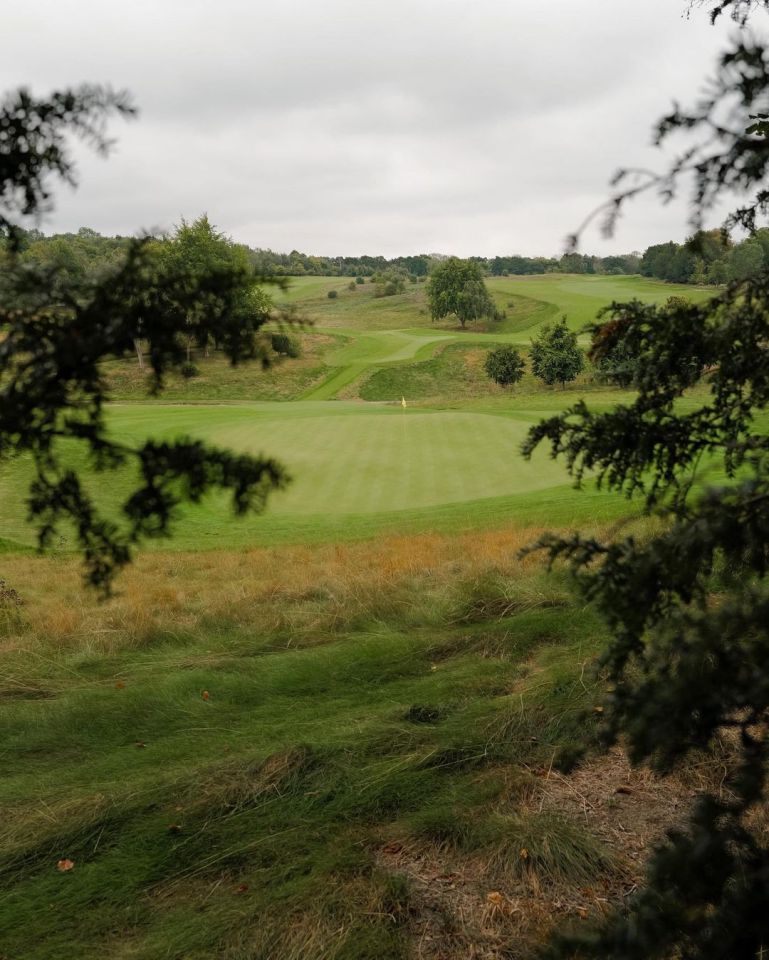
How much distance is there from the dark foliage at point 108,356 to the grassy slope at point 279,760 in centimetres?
230

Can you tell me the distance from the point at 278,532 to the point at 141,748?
10155mm

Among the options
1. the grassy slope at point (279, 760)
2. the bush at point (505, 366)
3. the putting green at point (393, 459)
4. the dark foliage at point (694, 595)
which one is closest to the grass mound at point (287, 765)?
the grassy slope at point (279, 760)

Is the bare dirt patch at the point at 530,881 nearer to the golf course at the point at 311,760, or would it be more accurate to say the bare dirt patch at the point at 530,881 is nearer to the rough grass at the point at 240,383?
the golf course at the point at 311,760

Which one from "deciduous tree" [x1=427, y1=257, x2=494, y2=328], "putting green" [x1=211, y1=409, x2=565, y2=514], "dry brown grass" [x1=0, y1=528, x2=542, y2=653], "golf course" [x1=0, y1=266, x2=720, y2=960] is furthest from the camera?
"deciduous tree" [x1=427, y1=257, x2=494, y2=328]

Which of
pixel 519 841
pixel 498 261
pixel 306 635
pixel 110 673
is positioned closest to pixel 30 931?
pixel 519 841

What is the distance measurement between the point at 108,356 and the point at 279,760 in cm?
355

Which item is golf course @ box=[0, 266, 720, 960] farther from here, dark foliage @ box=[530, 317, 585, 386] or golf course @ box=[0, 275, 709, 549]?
dark foliage @ box=[530, 317, 585, 386]

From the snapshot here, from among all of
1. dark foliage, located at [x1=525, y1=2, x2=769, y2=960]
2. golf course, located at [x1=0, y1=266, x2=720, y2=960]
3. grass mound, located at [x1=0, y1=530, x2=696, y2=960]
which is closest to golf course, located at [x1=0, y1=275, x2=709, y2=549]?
dark foliage, located at [x1=525, y1=2, x2=769, y2=960]

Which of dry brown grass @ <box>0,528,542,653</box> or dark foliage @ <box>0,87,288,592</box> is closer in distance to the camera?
dark foliage @ <box>0,87,288,592</box>

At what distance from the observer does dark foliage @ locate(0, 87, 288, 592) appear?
245cm

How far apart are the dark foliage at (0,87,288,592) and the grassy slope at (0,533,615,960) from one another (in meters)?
2.30

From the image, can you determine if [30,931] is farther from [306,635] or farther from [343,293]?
[343,293]

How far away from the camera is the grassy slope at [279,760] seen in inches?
163

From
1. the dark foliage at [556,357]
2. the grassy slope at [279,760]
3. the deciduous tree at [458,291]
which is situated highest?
the deciduous tree at [458,291]
